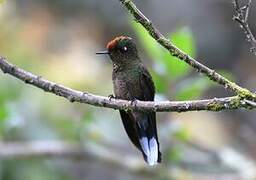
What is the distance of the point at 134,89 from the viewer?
3.87 metres

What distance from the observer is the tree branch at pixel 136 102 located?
2.80 metres

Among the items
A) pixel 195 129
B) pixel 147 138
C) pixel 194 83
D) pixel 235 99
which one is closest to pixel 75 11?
pixel 195 129

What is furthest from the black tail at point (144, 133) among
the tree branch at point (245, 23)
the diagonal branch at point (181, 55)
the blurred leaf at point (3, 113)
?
the blurred leaf at point (3, 113)

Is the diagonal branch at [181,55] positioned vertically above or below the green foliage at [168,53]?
below

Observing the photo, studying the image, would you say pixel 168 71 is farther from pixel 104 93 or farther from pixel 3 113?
pixel 104 93

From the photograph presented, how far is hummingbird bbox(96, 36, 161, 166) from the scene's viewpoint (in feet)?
11.3

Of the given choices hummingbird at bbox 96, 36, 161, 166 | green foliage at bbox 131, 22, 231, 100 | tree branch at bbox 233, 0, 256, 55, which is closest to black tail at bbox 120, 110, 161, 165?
hummingbird at bbox 96, 36, 161, 166

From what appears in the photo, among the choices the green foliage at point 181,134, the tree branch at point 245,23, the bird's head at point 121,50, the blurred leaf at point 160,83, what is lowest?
the tree branch at point 245,23

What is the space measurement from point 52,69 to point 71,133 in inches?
108

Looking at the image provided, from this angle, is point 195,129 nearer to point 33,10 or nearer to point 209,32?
point 209,32

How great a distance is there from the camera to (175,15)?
987 cm

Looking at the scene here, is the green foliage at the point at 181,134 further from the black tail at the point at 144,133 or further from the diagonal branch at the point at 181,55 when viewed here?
the diagonal branch at the point at 181,55

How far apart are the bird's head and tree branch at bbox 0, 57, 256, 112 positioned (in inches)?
29.7

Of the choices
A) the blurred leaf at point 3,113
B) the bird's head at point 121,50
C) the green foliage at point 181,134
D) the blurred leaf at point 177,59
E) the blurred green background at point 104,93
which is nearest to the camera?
the bird's head at point 121,50
